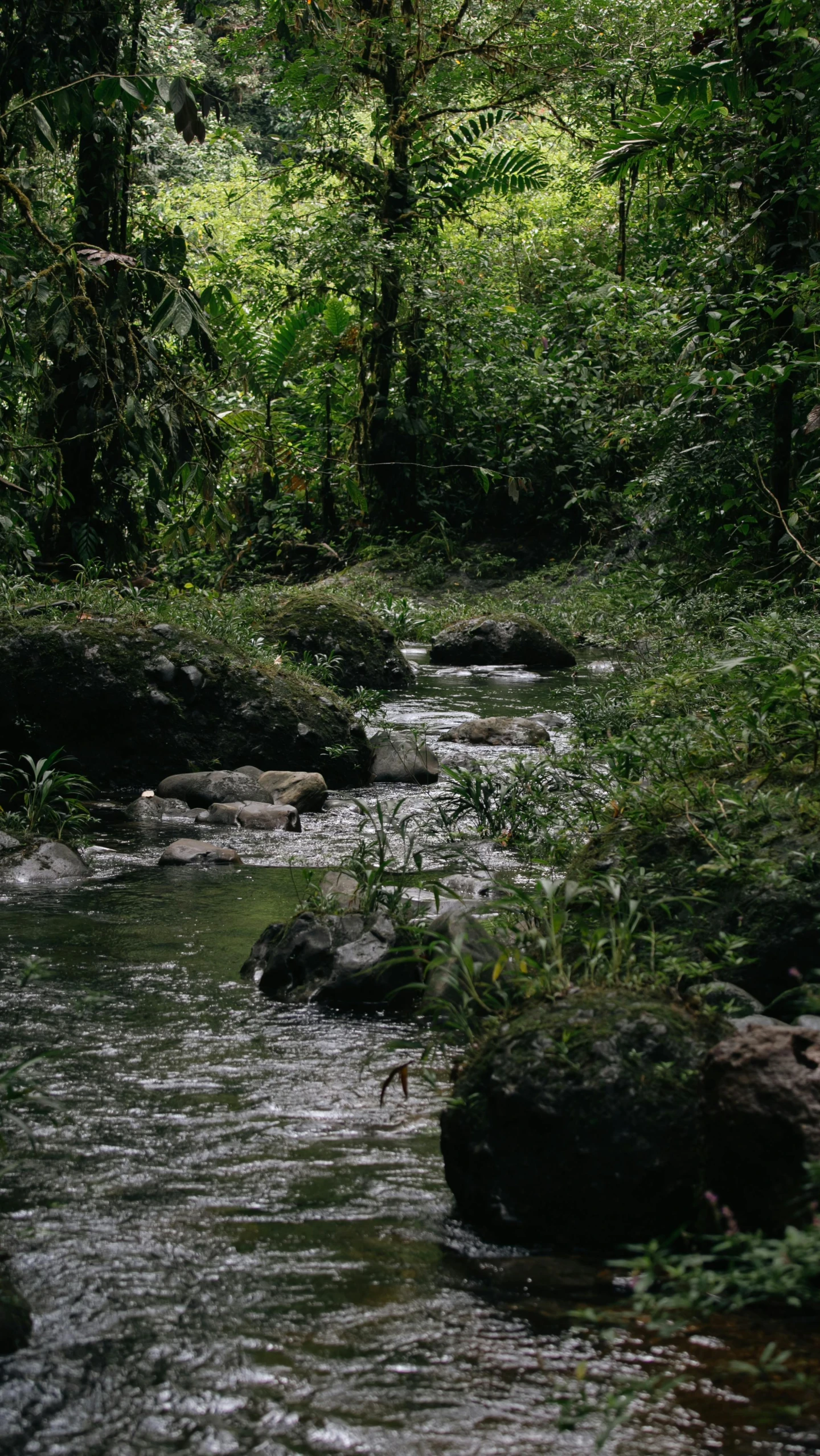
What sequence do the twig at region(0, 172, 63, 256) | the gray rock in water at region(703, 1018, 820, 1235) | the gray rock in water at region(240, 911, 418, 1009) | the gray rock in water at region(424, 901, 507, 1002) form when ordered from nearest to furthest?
the gray rock in water at region(703, 1018, 820, 1235) → the gray rock in water at region(424, 901, 507, 1002) → the gray rock in water at region(240, 911, 418, 1009) → the twig at region(0, 172, 63, 256)

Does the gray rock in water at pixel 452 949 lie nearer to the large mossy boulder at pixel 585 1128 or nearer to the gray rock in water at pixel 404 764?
the large mossy boulder at pixel 585 1128

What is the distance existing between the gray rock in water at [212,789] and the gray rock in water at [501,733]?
1958 millimetres

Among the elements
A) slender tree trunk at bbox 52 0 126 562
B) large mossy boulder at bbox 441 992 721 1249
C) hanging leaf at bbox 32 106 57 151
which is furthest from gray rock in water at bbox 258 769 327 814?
large mossy boulder at bbox 441 992 721 1249

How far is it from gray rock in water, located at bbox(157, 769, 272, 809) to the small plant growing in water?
0.59 m

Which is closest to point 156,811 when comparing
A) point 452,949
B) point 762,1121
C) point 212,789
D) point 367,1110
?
point 212,789

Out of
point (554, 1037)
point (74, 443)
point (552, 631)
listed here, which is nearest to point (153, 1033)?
point (554, 1037)

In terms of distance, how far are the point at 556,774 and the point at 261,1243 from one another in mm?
4706

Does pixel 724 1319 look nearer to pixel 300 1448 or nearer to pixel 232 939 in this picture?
pixel 300 1448

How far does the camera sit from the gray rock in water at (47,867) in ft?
21.0

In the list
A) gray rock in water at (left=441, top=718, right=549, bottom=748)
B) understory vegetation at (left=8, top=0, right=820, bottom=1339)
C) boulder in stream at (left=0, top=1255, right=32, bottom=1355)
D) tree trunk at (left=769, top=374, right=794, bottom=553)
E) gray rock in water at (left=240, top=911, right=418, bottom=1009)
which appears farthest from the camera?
gray rock in water at (left=441, top=718, right=549, bottom=748)

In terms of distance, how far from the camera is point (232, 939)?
5508 mm

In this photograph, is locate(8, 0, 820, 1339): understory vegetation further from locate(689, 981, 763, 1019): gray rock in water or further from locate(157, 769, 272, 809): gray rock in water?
locate(157, 769, 272, 809): gray rock in water

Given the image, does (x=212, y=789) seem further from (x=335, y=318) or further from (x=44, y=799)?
(x=335, y=318)

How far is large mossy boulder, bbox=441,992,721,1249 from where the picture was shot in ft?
9.49
